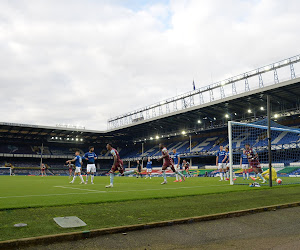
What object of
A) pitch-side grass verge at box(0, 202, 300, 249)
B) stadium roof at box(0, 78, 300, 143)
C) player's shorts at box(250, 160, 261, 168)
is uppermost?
stadium roof at box(0, 78, 300, 143)

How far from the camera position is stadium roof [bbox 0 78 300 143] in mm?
40469

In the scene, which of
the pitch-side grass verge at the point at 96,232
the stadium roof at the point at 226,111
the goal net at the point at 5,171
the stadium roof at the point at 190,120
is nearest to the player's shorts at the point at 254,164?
the pitch-side grass verge at the point at 96,232

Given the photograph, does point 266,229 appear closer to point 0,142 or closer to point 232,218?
point 232,218

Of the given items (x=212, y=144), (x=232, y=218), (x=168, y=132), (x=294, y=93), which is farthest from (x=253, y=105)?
(x=232, y=218)

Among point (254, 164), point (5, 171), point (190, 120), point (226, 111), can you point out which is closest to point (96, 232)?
point (254, 164)

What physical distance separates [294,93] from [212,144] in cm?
1821

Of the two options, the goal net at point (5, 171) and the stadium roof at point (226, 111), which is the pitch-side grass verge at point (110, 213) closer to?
the stadium roof at point (226, 111)

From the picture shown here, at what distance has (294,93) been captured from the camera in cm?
3919

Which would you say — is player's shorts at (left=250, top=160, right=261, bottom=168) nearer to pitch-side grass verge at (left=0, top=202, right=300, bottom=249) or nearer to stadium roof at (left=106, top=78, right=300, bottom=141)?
pitch-side grass verge at (left=0, top=202, right=300, bottom=249)

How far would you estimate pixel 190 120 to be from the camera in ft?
185

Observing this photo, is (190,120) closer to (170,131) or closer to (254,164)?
(170,131)

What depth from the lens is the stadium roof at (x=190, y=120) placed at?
133ft

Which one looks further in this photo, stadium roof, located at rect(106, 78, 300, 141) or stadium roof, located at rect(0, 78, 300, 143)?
stadium roof, located at rect(0, 78, 300, 143)

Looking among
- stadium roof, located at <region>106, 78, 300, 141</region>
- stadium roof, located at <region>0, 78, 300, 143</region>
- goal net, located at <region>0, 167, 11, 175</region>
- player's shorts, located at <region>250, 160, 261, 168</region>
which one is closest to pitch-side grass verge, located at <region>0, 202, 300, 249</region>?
player's shorts, located at <region>250, 160, 261, 168</region>
